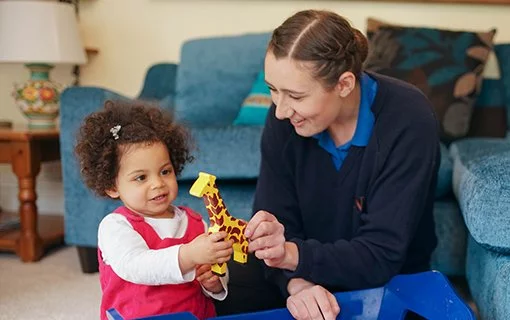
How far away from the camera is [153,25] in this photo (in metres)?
2.63

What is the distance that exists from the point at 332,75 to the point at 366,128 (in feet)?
0.47

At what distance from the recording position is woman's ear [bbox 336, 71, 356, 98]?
1.05m

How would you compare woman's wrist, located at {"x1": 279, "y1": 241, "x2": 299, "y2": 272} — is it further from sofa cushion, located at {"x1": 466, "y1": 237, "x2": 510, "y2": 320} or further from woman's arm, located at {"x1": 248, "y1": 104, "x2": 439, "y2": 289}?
sofa cushion, located at {"x1": 466, "y1": 237, "x2": 510, "y2": 320}

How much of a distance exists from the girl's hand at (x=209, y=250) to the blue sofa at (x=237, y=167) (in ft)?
1.74

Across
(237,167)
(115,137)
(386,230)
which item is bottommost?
(237,167)

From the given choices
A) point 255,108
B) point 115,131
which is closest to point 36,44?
point 255,108

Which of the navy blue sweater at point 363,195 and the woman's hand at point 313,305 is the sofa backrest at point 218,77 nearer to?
the navy blue sweater at point 363,195

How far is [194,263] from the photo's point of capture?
2.93 ft

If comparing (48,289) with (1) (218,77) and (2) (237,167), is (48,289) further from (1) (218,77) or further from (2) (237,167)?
(1) (218,77)

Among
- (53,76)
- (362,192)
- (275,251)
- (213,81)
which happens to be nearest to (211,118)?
(213,81)

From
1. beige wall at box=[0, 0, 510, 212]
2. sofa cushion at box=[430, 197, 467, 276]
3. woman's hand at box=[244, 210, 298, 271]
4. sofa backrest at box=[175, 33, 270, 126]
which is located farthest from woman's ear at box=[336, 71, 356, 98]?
beige wall at box=[0, 0, 510, 212]

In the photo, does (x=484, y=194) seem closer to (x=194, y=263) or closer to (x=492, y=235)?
(x=492, y=235)

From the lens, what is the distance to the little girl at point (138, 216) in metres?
0.96

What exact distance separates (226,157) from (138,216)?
2.39ft
